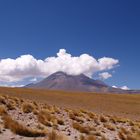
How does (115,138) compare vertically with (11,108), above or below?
below

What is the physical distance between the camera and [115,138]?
52.4 ft

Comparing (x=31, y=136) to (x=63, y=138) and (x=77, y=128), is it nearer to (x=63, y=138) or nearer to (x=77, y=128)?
(x=63, y=138)

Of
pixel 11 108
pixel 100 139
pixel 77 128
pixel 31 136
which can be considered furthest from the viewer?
pixel 11 108

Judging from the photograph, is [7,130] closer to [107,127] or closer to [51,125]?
[51,125]

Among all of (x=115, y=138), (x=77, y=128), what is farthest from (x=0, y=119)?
(x=115, y=138)

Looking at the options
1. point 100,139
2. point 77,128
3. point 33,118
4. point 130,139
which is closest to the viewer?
point 100,139

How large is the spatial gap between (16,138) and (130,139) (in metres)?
5.71

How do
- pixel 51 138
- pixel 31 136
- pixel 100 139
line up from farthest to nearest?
1. pixel 100 139
2. pixel 31 136
3. pixel 51 138

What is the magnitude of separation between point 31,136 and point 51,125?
4.21m

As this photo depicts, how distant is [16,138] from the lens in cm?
1230

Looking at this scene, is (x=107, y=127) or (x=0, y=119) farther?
(x=107, y=127)

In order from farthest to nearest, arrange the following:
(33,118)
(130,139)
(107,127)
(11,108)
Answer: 1. (11,108)
2. (107,127)
3. (33,118)
4. (130,139)

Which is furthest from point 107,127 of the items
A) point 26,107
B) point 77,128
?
point 26,107

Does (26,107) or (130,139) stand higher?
(26,107)
